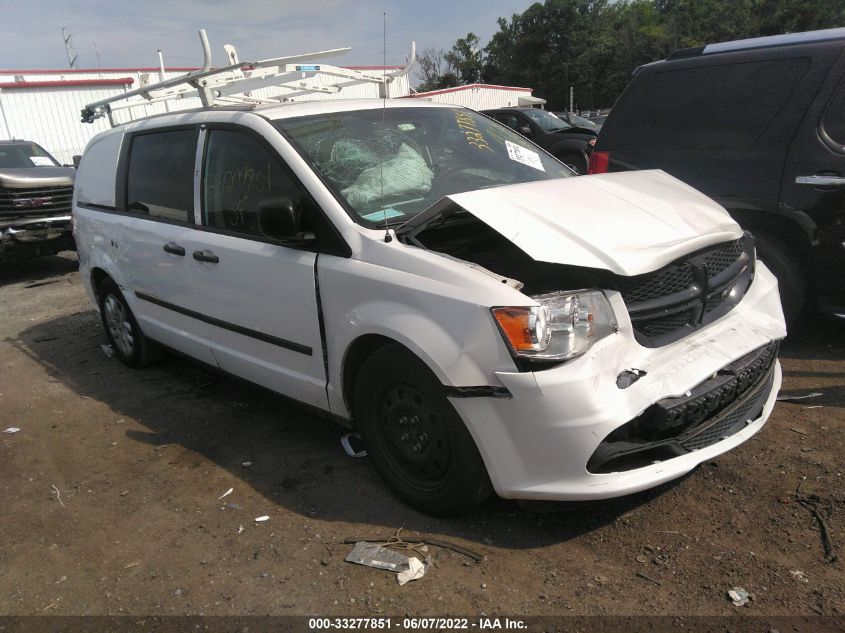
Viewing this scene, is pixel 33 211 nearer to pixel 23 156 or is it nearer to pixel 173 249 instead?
pixel 23 156

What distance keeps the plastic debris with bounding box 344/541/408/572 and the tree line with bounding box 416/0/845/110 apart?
54.8m

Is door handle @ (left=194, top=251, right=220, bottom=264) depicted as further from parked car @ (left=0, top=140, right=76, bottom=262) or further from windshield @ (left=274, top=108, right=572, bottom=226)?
parked car @ (left=0, top=140, right=76, bottom=262)

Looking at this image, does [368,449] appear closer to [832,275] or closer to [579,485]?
[579,485]

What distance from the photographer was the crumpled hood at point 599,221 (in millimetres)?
2494

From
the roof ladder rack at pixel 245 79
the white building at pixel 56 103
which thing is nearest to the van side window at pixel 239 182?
the roof ladder rack at pixel 245 79

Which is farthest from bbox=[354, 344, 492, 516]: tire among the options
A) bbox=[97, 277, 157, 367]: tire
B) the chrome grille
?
the chrome grille

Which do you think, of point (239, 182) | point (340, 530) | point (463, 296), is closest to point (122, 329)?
point (239, 182)

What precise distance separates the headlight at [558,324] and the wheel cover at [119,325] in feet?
12.3

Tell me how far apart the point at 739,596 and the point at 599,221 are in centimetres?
149

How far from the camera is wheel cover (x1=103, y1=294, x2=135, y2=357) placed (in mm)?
5168

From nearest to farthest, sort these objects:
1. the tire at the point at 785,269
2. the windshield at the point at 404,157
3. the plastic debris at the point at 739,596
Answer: the plastic debris at the point at 739,596 → the windshield at the point at 404,157 → the tire at the point at 785,269

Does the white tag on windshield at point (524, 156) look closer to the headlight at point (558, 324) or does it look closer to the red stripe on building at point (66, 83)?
the headlight at point (558, 324)

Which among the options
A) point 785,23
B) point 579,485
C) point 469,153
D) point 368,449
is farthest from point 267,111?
point 785,23

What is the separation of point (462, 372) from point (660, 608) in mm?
1076
